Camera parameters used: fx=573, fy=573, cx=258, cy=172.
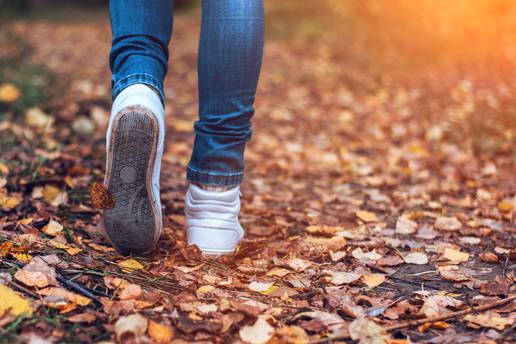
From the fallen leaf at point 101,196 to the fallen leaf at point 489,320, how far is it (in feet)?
2.69

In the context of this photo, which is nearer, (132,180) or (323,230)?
(132,180)

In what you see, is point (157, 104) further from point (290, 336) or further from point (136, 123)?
point (290, 336)

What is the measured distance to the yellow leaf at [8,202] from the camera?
1661 mm

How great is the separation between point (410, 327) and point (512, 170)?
1.79 m

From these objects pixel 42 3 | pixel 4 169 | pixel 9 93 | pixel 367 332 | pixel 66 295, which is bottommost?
pixel 367 332

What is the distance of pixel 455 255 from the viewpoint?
160 cm

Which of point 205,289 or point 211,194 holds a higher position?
point 211,194

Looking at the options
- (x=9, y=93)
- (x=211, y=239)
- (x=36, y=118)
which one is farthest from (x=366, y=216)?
(x=9, y=93)

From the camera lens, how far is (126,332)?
3.51 ft

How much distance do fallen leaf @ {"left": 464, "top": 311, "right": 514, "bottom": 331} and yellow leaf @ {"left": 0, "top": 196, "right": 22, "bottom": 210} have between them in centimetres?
127

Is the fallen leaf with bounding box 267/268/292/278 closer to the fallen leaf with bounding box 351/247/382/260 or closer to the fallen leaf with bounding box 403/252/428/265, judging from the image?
the fallen leaf with bounding box 351/247/382/260

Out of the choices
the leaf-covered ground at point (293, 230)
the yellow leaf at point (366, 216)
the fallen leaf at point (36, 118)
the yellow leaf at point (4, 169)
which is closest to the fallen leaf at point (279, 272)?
the leaf-covered ground at point (293, 230)

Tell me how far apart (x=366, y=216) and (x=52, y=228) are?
1016 mm

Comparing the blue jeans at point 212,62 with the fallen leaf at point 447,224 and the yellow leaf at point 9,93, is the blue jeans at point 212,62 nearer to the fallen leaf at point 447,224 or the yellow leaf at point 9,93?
the fallen leaf at point 447,224
